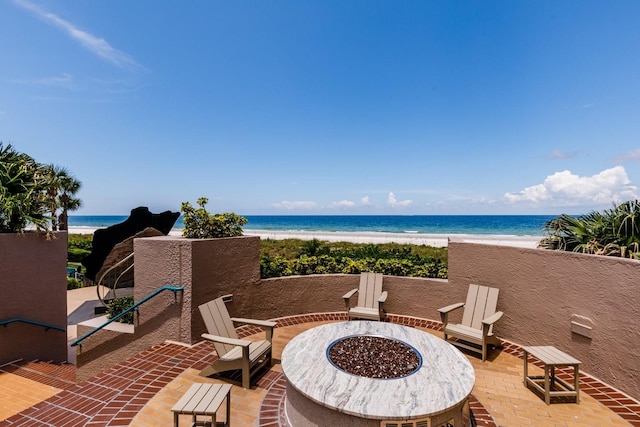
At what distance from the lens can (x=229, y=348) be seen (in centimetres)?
388

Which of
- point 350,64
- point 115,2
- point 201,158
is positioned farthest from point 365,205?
point 115,2

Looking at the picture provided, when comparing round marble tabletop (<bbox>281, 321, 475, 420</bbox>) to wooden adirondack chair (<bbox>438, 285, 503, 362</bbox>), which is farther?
wooden adirondack chair (<bbox>438, 285, 503, 362</bbox>)

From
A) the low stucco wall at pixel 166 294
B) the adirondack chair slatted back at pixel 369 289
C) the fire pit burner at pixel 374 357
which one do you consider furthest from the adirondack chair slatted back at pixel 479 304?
the low stucco wall at pixel 166 294

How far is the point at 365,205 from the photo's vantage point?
293 ft

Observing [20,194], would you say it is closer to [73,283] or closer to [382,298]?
[382,298]

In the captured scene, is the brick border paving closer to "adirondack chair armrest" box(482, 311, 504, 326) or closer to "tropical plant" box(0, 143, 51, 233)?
"adirondack chair armrest" box(482, 311, 504, 326)

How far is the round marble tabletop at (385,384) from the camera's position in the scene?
2203 mm

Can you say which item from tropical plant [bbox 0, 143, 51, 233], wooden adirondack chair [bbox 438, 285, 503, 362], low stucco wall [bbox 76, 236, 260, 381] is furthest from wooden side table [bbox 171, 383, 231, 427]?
tropical plant [bbox 0, 143, 51, 233]

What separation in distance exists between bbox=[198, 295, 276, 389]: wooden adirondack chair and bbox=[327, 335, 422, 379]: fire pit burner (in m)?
1.11

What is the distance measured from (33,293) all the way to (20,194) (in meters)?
2.08

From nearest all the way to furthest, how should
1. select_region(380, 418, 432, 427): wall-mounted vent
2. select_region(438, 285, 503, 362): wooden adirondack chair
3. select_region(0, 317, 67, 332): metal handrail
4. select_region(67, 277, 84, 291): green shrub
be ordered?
select_region(380, 418, 432, 427): wall-mounted vent < select_region(438, 285, 503, 362): wooden adirondack chair < select_region(0, 317, 67, 332): metal handrail < select_region(67, 277, 84, 291): green shrub

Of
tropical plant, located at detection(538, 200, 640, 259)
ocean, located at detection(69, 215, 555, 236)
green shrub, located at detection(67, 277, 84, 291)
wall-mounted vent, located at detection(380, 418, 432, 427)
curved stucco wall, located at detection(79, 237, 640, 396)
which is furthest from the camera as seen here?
ocean, located at detection(69, 215, 555, 236)

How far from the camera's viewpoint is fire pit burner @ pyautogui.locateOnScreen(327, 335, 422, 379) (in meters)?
2.84

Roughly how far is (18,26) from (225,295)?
7335 millimetres
